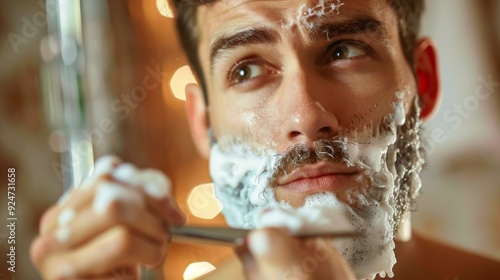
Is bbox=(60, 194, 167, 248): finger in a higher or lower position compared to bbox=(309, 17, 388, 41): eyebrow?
lower

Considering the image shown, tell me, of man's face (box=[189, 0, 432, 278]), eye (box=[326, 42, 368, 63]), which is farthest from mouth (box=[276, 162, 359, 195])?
eye (box=[326, 42, 368, 63])

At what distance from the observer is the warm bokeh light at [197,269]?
1.83 ft

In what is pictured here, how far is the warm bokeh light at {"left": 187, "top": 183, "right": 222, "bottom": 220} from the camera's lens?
55 centimetres

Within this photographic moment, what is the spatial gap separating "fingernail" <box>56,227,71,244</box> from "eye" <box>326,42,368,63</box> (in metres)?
0.28

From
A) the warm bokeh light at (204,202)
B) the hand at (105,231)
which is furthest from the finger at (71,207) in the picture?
the warm bokeh light at (204,202)

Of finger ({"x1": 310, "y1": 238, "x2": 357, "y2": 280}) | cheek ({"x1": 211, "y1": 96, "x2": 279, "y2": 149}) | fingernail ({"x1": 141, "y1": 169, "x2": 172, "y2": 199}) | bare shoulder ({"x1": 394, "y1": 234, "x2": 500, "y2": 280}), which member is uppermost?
cheek ({"x1": 211, "y1": 96, "x2": 279, "y2": 149})

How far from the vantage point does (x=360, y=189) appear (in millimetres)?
548

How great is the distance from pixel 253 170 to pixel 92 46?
0.67 feet

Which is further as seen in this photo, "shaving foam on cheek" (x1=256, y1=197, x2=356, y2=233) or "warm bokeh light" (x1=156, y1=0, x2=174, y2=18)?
"warm bokeh light" (x1=156, y1=0, x2=174, y2=18)

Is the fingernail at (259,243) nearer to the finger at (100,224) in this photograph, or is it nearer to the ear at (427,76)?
the finger at (100,224)

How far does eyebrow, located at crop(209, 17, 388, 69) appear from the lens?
0.54m

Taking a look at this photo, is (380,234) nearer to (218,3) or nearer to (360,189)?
(360,189)

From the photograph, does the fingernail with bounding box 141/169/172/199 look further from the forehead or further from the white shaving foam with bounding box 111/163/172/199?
the forehead

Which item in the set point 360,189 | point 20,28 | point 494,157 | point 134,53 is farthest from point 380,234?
point 20,28
